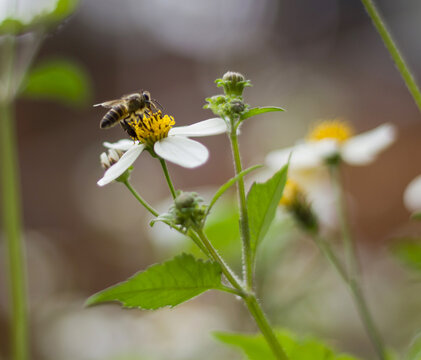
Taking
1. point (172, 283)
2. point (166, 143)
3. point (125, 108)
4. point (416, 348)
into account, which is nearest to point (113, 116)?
point (125, 108)

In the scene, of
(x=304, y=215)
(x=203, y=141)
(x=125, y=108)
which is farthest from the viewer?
(x=203, y=141)

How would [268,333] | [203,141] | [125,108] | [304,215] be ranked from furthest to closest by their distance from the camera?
1. [203,141]
2. [304,215]
3. [125,108]
4. [268,333]

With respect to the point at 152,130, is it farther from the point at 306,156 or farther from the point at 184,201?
the point at 306,156

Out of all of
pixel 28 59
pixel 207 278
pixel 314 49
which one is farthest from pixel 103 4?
pixel 207 278

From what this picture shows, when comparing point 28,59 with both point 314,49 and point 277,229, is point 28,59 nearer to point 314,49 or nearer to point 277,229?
point 277,229

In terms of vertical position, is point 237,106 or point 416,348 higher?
point 237,106
